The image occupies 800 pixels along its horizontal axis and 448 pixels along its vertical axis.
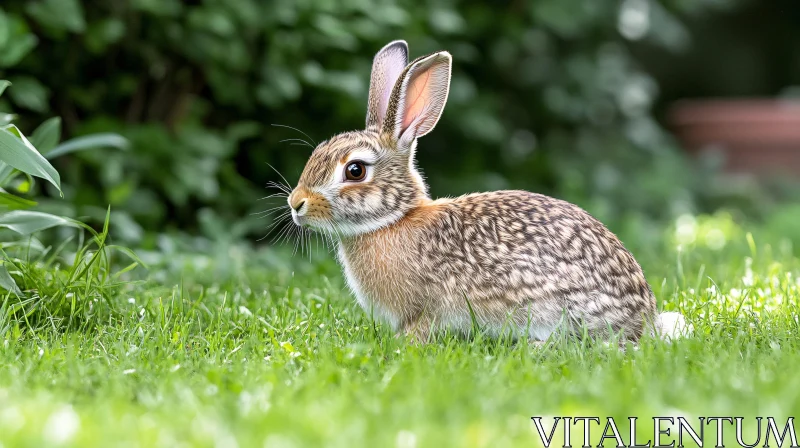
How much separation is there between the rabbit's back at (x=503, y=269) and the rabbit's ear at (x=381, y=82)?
1.76ft

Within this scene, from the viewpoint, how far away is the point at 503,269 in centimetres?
357

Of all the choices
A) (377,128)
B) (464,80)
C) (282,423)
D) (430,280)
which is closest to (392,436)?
(282,423)

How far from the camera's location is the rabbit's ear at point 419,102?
3801 millimetres

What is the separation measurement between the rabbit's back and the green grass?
14 cm

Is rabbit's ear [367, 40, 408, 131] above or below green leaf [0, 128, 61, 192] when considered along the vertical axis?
above

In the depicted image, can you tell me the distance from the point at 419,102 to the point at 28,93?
101 inches

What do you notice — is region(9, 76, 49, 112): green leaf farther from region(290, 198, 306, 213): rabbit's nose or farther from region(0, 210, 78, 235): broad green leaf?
region(290, 198, 306, 213): rabbit's nose

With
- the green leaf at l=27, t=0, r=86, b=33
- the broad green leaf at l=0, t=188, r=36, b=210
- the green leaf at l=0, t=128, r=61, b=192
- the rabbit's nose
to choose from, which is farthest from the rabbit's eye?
the green leaf at l=27, t=0, r=86, b=33

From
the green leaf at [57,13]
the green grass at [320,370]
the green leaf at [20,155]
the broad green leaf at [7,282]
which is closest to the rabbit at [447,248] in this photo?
the green grass at [320,370]

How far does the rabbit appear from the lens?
3.51m

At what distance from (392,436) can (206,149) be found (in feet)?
13.6

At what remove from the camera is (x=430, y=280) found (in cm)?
367

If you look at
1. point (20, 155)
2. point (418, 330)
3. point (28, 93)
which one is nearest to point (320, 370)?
point (418, 330)

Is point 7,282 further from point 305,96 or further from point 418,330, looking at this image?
point 305,96
